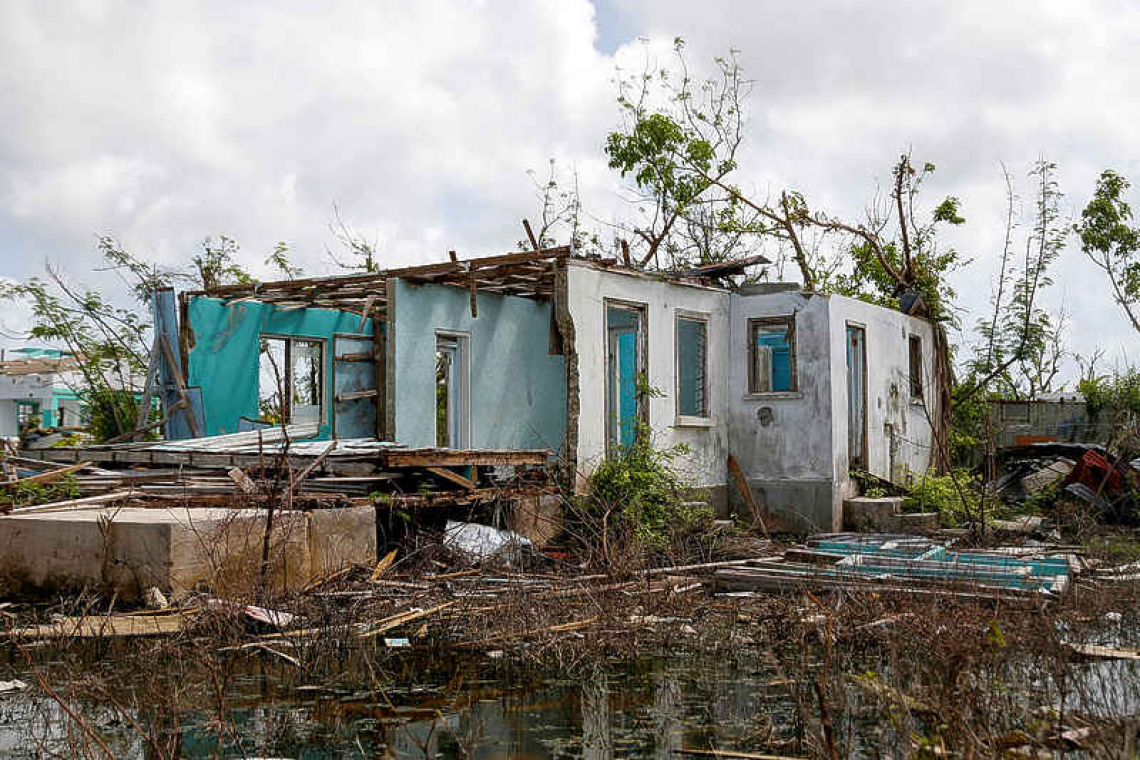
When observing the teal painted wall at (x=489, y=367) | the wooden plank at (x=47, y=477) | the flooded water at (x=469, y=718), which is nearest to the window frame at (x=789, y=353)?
the teal painted wall at (x=489, y=367)

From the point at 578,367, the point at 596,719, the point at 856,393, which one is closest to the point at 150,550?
the point at 596,719

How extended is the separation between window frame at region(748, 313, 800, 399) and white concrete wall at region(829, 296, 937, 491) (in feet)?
1.78

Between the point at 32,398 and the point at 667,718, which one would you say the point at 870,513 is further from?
the point at 32,398

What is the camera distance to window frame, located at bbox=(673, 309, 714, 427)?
48.5 ft

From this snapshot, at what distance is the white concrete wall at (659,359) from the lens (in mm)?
13453

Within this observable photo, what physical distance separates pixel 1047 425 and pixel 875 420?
7.97 meters

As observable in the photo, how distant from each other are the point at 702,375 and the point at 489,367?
3.03m

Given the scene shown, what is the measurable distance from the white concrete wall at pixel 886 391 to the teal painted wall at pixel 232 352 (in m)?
7.41

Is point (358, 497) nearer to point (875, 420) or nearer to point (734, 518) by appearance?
point (734, 518)

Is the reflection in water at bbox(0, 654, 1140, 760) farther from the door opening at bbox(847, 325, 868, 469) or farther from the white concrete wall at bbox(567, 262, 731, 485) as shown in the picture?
the door opening at bbox(847, 325, 868, 469)

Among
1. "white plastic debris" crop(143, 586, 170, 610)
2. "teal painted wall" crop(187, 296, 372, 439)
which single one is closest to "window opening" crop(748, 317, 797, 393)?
"teal painted wall" crop(187, 296, 372, 439)

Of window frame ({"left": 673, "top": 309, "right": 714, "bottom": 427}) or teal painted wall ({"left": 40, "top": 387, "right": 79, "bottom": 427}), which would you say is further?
teal painted wall ({"left": 40, "top": 387, "right": 79, "bottom": 427})

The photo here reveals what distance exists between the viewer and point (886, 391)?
17297mm

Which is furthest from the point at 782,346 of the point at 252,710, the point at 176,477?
the point at 252,710
